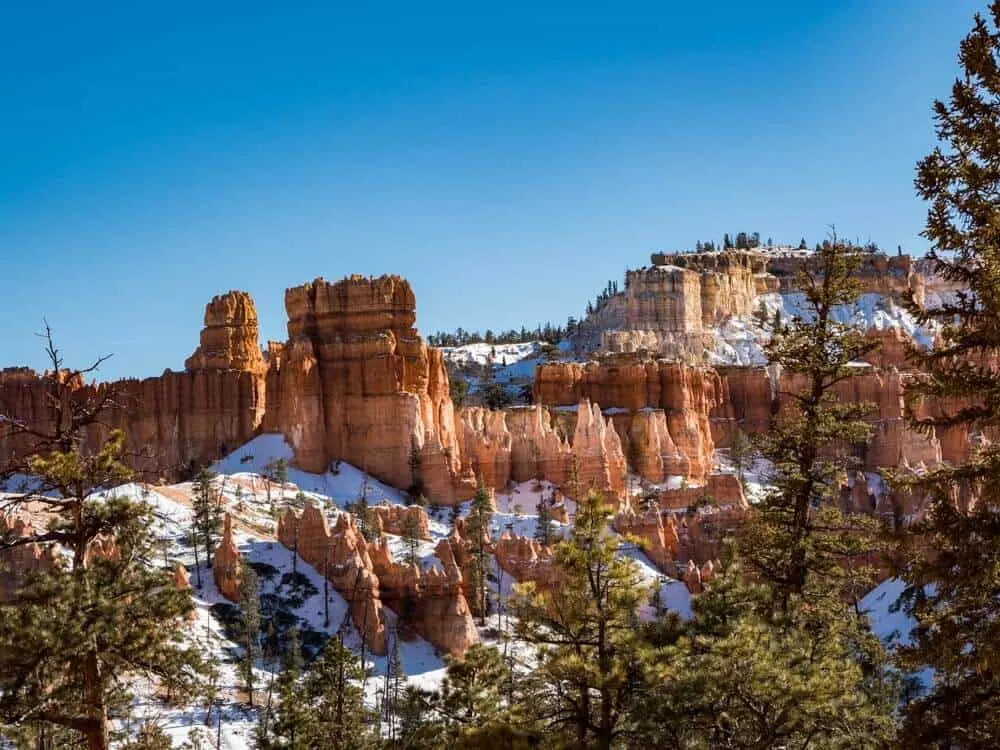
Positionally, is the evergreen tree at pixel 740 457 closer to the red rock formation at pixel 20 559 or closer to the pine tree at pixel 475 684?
the red rock formation at pixel 20 559

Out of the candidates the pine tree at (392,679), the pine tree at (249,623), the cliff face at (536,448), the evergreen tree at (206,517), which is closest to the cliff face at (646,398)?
the cliff face at (536,448)

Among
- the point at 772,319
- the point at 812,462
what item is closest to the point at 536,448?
the point at 812,462

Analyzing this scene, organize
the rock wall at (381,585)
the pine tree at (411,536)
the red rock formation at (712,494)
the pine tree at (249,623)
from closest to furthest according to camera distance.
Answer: the pine tree at (249,623)
the rock wall at (381,585)
the pine tree at (411,536)
the red rock formation at (712,494)

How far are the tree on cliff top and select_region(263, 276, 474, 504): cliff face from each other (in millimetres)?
69225

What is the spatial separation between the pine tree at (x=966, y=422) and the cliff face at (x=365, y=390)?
72913 mm

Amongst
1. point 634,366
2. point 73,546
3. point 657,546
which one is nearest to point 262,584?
point 657,546

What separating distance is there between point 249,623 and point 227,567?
6623 millimetres

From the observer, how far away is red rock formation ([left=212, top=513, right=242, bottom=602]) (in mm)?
55906

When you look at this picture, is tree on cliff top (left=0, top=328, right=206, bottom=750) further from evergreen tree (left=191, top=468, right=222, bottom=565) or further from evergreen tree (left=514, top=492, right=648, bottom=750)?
evergreen tree (left=191, top=468, right=222, bottom=565)

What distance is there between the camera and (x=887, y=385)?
400 feet

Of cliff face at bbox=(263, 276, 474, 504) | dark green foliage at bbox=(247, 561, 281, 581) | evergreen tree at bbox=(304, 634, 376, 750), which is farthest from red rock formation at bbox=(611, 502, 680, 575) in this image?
evergreen tree at bbox=(304, 634, 376, 750)

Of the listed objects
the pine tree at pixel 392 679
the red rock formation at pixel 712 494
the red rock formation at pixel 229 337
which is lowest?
the pine tree at pixel 392 679

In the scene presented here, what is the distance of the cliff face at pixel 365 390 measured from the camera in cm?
8744

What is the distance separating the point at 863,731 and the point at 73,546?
13952 mm
